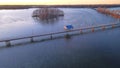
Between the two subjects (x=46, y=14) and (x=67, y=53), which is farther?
(x=46, y=14)

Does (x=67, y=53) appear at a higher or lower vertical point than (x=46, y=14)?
lower

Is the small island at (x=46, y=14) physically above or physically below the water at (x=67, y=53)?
above

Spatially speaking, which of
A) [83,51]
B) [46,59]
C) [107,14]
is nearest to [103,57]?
[83,51]

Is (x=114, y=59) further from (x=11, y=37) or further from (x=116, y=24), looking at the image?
(x=116, y=24)

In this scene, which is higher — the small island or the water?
the small island

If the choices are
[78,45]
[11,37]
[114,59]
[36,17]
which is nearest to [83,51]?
[78,45]

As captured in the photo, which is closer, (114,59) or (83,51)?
(114,59)

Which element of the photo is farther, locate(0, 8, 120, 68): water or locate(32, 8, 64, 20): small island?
locate(32, 8, 64, 20): small island

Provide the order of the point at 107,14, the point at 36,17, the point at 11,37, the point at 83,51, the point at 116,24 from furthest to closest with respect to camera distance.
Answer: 1. the point at 107,14
2. the point at 36,17
3. the point at 116,24
4. the point at 11,37
5. the point at 83,51

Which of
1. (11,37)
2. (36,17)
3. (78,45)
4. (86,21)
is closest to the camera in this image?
(78,45)

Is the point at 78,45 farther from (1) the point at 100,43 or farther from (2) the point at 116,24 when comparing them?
(2) the point at 116,24

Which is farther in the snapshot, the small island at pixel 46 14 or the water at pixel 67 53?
the small island at pixel 46 14
